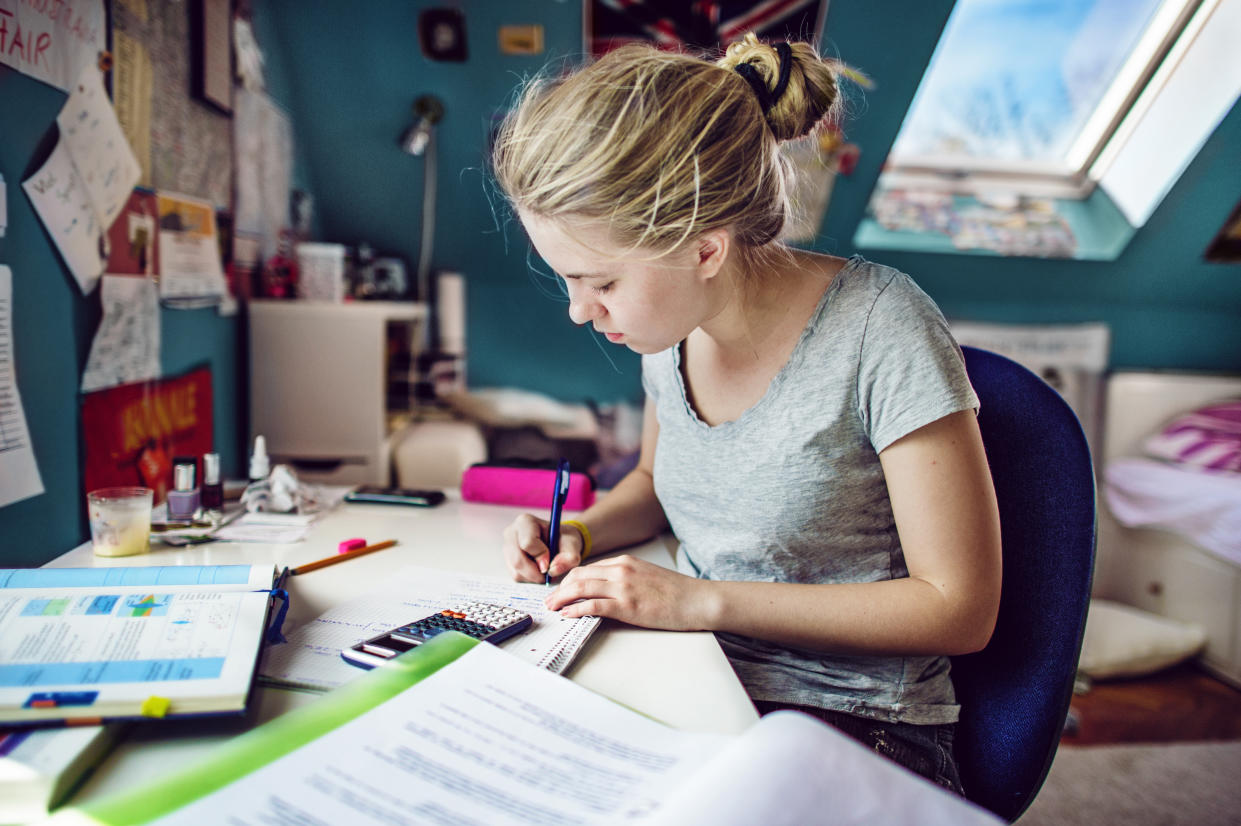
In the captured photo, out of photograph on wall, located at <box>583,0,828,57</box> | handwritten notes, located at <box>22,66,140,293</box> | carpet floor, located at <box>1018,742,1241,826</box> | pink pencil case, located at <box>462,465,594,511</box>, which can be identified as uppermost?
photograph on wall, located at <box>583,0,828,57</box>

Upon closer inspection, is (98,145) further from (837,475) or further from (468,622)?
→ (837,475)

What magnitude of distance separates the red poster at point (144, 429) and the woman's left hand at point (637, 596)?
0.80m

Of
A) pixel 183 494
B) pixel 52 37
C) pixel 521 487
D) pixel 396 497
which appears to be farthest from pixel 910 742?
pixel 52 37

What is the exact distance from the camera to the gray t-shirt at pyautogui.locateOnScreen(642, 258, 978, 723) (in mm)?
839

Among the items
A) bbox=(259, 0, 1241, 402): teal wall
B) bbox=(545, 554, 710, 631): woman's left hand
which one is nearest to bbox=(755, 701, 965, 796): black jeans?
bbox=(545, 554, 710, 631): woman's left hand

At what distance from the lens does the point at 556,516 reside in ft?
3.04

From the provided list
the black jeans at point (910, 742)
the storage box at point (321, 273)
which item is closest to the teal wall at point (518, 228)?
the storage box at point (321, 273)

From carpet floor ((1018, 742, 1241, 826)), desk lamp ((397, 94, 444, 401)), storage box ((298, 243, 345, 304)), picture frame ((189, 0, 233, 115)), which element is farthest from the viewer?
desk lamp ((397, 94, 444, 401))

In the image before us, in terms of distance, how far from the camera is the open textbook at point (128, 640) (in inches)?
21.9

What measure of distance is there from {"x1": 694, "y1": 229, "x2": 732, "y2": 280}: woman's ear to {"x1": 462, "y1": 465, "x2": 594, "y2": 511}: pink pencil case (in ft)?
1.52

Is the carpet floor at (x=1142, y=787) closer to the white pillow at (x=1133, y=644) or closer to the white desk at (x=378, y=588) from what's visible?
the white pillow at (x=1133, y=644)

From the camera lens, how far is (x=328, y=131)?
2.30 m

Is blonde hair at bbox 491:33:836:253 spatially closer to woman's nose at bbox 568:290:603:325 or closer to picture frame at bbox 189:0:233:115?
woman's nose at bbox 568:290:603:325

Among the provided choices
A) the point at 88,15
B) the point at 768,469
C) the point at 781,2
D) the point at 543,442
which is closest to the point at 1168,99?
the point at 781,2
